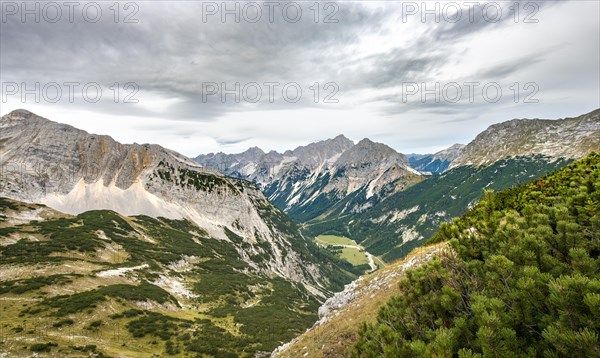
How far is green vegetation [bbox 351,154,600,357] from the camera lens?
5.94m

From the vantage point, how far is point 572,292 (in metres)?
5.92

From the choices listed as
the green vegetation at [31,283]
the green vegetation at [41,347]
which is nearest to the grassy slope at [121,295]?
the green vegetation at [31,283]

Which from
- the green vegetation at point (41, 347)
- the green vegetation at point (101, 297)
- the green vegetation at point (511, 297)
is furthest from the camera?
the green vegetation at point (101, 297)

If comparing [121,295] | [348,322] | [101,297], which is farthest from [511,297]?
[121,295]

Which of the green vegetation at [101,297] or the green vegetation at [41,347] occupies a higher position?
the green vegetation at [41,347]

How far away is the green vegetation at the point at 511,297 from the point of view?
594 centimetres

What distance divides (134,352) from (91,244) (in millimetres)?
86695

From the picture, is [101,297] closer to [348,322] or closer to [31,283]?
[31,283]

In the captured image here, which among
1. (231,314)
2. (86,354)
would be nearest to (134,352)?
(86,354)

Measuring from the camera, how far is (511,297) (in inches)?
296

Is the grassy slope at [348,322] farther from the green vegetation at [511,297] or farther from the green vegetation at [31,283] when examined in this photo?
the green vegetation at [31,283]

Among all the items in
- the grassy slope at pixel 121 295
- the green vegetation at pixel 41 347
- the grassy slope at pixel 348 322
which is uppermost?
the grassy slope at pixel 348 322

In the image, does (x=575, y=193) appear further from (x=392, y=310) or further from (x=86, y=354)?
(x=86, y=354)

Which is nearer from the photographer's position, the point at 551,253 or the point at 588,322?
the point at 588,322
